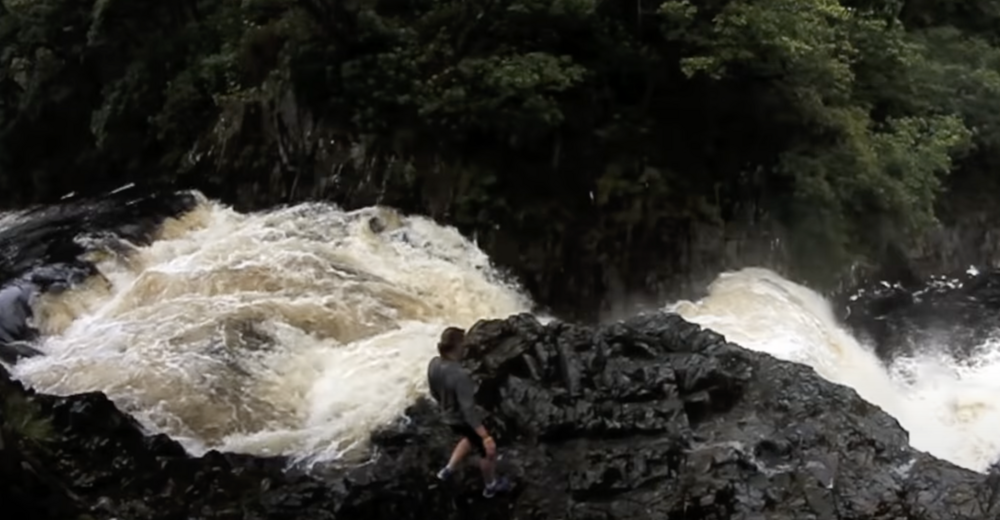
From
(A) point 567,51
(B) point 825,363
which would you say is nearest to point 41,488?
(B) point 825,363

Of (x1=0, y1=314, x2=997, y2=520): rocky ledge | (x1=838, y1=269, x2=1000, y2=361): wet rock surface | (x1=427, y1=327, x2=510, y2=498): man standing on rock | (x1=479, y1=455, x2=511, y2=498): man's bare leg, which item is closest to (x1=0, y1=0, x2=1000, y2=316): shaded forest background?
(x1=838, y1=269, x2=1000, y2=361): wet rock surface

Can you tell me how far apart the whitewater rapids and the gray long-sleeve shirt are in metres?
1.62

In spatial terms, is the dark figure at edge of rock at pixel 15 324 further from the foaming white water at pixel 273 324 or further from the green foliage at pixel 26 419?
the green foliage at pixel 26 419

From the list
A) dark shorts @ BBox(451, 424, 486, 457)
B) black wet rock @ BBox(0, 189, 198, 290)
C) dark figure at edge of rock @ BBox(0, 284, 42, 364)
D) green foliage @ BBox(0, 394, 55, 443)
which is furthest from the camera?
black wet rock @ BBox(0, 189, 198, 290)

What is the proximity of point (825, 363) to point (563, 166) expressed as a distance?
13.2ft

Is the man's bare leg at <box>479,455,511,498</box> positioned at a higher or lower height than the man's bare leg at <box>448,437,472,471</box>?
lower

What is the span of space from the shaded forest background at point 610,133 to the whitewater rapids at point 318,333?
582 mm

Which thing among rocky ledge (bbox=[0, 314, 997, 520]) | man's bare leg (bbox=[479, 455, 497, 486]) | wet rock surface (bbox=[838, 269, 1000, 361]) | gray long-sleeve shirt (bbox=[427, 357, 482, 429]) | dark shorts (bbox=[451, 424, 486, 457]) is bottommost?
wet rock surface (bbox=[838, 269, 1000, 361])

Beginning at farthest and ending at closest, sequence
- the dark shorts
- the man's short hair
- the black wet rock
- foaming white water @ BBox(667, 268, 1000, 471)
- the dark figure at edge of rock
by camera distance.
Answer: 1. the black wet rock
2. foaming white water @ BBox(667, 268, 1000, 471)
3. the dark figure at edge of rock
4. the dark shorts
5. the man's short hair

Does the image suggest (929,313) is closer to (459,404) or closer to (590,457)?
(590,457)

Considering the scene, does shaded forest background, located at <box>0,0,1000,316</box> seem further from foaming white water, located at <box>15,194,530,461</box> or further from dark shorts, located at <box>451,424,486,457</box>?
dark shorts, located at <box>451,424,486,457</box>

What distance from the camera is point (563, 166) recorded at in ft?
44.7

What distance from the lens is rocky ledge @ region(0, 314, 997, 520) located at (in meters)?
8.23

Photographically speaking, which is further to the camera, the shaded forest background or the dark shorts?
the shaded forest background
